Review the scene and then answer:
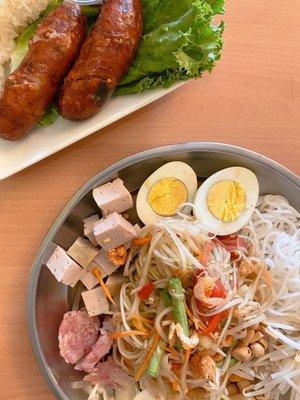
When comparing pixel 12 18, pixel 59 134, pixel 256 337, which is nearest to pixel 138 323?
pixel 256 337

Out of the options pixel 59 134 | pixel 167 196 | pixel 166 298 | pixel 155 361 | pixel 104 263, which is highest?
pixel 59 134

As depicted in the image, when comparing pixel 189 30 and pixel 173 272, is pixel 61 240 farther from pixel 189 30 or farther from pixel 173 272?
pixel 189 30

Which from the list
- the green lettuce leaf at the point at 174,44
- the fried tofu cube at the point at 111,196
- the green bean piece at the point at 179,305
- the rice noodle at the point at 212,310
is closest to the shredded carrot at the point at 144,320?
the rice noodle at the point at 212,310

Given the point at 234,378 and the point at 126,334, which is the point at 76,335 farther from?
the point at 234,378

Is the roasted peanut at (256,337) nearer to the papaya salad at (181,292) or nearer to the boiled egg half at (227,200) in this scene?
the papaya salad at (181,292)

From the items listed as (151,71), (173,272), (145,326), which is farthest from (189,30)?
(145,326)

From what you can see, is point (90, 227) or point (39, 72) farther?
point (90, 227)
